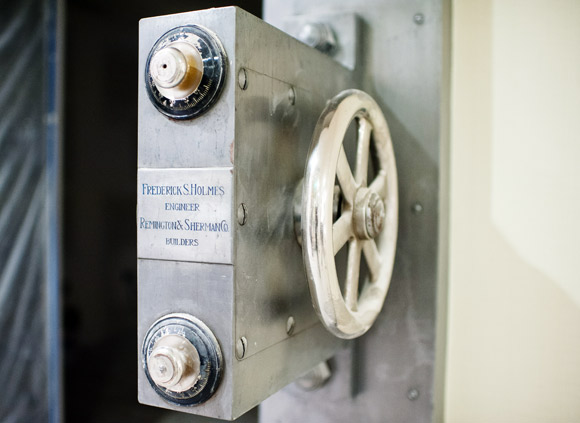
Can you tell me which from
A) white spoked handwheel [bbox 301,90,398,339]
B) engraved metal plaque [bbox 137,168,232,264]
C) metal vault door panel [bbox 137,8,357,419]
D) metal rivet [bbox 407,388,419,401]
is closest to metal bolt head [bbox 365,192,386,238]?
white spoked handwheel [bbox 301,90,398,339]

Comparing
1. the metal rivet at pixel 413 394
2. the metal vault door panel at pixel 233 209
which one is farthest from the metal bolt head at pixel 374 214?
the metal rivet at pixel 413 394

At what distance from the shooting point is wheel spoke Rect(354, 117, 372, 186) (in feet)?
2.33

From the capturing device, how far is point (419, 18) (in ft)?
2.89

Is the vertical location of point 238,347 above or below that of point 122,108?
below

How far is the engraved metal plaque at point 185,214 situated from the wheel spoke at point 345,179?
0.52ft

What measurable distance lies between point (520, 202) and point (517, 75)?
21 centimetres

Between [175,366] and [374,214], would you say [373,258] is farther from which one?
[175,366]

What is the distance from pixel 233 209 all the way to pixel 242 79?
0.46 ft

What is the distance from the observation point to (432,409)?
87 cm

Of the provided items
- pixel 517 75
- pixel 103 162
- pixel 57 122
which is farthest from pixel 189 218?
pixel 103 162

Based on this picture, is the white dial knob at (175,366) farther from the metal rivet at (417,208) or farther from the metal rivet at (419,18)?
the metal rivet at (419,18)

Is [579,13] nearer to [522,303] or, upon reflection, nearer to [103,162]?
[522,303]

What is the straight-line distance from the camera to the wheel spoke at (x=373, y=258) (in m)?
0.74

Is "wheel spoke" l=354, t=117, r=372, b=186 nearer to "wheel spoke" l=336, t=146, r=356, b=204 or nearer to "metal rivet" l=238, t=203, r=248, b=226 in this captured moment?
"wheel spoke" l=336, t=146, r=356, b=204
